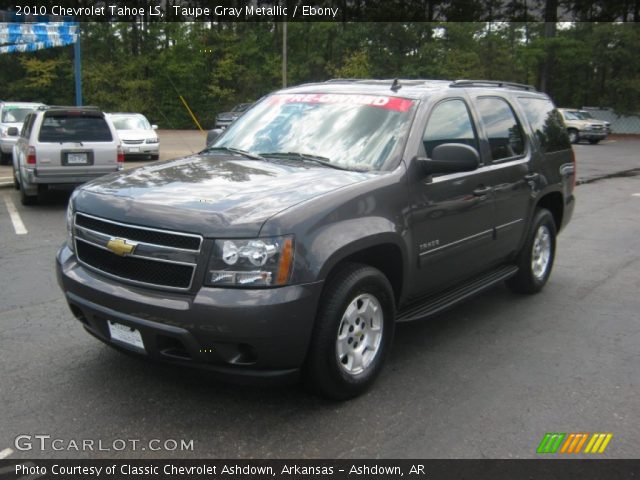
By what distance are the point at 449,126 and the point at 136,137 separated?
1619cm

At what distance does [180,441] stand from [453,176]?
2505 mm

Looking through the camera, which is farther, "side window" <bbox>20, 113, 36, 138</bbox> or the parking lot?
"side window" <bbox>20, 113, 36, 138</bbox>

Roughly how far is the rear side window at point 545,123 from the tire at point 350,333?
9.13ft

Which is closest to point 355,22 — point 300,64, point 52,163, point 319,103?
point 300,64

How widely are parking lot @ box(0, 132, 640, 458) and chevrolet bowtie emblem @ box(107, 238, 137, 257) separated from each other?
75 centimetres

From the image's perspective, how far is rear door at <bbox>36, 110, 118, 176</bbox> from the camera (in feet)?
33.6

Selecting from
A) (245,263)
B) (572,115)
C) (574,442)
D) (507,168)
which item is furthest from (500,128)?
(572,115)

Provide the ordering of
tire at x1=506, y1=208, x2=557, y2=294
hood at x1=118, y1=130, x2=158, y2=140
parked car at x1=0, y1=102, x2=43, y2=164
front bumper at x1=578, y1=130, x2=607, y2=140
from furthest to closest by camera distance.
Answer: front bumper at x1=578, y1=130, x2=607, y2=140, hood at x1=118, y1=130, x2=158, y2=140, parked car at x1=0, y1=102, x2=43, y2=164, tire at x1=506, y1=208, x2=557, y2=294

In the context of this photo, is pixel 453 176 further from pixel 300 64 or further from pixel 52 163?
pixel 300 64

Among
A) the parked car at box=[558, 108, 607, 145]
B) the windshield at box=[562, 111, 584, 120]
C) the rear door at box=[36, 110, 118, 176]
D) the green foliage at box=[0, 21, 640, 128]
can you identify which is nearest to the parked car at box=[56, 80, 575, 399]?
the rear door at box=[36, 110, 118, 176]

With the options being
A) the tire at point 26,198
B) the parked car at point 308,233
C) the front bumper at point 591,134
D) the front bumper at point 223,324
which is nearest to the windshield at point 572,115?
the front bumper at point 591,134

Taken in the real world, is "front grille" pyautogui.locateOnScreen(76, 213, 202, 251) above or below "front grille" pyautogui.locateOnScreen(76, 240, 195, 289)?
above

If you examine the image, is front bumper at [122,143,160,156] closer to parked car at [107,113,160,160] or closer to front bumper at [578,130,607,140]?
parked car at [107,113,160,160]

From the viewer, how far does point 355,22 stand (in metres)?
46.4
